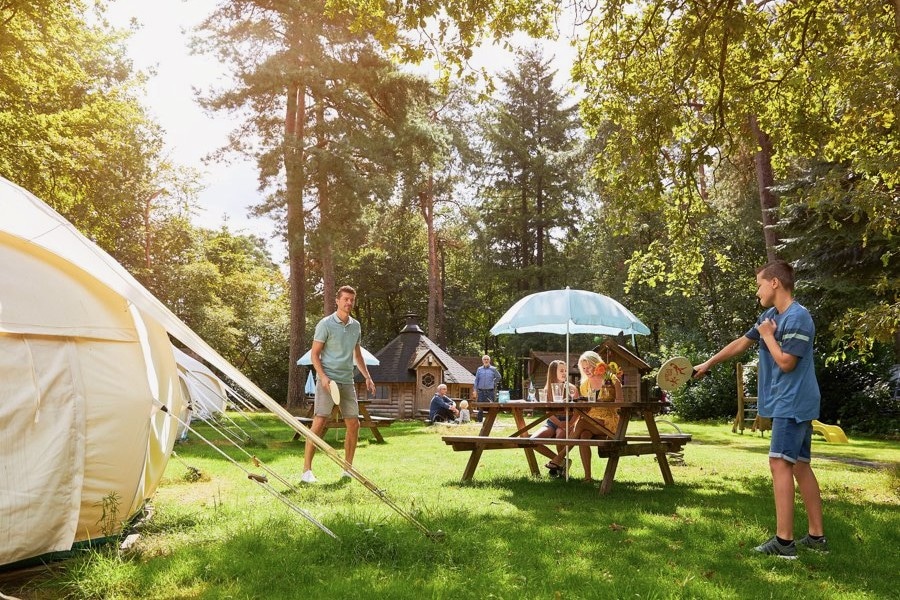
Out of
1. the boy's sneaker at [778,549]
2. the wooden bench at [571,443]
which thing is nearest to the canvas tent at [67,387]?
the boy's sneaker at [778,549]

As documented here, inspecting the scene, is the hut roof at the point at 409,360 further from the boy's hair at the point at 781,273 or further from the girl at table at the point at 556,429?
the boy's hair at the point at 781,273

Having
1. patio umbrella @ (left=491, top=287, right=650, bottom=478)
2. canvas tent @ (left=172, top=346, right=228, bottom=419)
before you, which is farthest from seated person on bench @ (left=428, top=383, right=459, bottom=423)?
patio umbrella @ (left=491, top=287, right=650, bottom=478)

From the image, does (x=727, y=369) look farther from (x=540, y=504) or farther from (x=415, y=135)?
(x=540, y=504)

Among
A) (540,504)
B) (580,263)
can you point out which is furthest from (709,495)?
(580,263)

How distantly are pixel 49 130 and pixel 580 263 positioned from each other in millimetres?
28744

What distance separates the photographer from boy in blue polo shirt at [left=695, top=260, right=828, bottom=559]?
4742 millimetres

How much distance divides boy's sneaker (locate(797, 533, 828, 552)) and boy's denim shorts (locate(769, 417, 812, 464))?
55 centimetres

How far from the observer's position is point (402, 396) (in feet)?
95.4

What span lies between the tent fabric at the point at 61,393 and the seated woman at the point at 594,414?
4.74 meters

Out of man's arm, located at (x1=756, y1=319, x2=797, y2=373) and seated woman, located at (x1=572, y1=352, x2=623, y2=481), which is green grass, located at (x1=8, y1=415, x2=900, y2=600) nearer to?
seated woman, located at (x1=572, y1=352, x2=623, y2=481)

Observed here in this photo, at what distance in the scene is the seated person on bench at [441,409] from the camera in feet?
74.7

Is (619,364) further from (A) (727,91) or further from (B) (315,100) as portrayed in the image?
(A) (727,91)

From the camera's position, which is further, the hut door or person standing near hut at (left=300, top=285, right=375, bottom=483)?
the hut door

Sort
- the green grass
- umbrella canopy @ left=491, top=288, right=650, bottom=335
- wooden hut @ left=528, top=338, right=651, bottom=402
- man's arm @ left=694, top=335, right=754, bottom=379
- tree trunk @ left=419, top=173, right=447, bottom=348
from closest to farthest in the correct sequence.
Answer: the green grass → man's arm @ left=694, top=335, right=754, bottom=379 → umbrella canopy @ left=491, top=288, right=650, bottom=335 → wooden hut @ left=528, top=338, right=651, bottom=402 → tree trunk @ left=419, top=173, right=447, bottom=348
